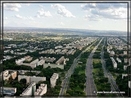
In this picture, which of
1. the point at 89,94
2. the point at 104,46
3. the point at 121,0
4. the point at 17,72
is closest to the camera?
the point at 121,0

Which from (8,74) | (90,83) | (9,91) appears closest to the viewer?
(9,91)

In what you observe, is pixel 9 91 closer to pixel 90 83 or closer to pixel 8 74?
pixel 8 74

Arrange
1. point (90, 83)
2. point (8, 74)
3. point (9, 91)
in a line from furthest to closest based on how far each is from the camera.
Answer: point (8, 74) < point (90, 83) < point (9, 91)

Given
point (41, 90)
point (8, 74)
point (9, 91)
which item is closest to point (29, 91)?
point (41, 90)

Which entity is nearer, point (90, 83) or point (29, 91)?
point (29, 91)

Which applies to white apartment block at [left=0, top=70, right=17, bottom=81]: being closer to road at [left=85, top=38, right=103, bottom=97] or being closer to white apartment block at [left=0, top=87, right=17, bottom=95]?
white apartment block at [left=0, top=87, right=17, bottom=95]

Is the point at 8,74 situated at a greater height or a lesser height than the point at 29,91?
greater

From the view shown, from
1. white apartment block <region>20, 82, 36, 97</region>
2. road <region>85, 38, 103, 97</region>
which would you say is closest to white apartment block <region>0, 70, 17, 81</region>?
white apartment block <region>20, 82, 36, 97</region>

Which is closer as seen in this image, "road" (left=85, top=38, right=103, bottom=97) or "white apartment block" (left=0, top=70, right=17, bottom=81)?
"road" (left=85, top=38, right=103, bottom=97)

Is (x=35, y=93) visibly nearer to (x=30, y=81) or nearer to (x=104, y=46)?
(x=30, y=81)

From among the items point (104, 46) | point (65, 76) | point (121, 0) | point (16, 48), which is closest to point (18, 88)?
point (65, 76)

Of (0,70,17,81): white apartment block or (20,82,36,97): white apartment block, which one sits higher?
(0,70,17,81): white apartment block
